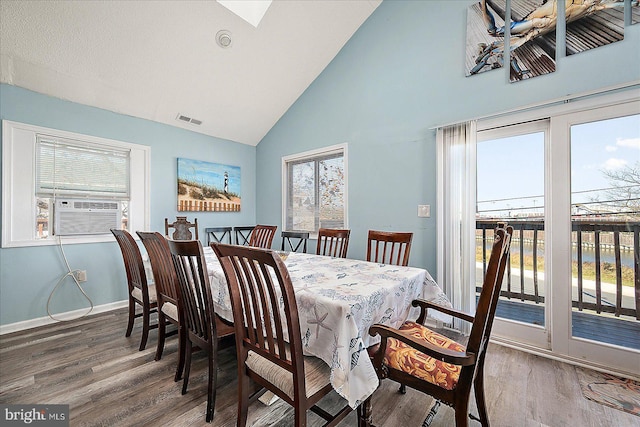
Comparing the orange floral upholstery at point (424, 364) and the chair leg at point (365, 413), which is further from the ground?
the orange floral upholstery at point (424, 364)

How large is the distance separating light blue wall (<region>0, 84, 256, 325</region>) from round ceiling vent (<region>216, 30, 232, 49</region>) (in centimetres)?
138

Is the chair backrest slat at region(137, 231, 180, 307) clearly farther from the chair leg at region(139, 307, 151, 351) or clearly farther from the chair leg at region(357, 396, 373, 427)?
the chair leg at region(357, 396, 373, 427)

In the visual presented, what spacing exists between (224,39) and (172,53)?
0.59 metres

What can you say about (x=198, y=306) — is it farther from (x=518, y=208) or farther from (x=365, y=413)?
(x=518, y=208)

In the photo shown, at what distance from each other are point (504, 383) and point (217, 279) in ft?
6.88

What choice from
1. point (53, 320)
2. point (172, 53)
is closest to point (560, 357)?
point (172, 53)

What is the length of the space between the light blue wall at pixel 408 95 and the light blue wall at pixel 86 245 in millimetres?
1974

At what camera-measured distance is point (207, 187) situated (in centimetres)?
405

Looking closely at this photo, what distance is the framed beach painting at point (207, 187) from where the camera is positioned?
12.5 ft

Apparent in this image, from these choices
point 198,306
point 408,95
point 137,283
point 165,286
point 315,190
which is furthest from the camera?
point 315,190

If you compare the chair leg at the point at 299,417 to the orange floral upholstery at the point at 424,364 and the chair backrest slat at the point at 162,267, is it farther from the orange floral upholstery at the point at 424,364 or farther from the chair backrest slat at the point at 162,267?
the chair backrest slat at the point at 162,267

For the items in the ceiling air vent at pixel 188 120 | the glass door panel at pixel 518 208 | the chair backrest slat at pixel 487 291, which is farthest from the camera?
the ceiling air vent at pixel 188 120

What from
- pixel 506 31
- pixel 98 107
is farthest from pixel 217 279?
pixel 506 31

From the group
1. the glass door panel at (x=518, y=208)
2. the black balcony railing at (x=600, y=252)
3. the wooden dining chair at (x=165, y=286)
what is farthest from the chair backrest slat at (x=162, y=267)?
the black balcony railing at (x=600, y=252)
